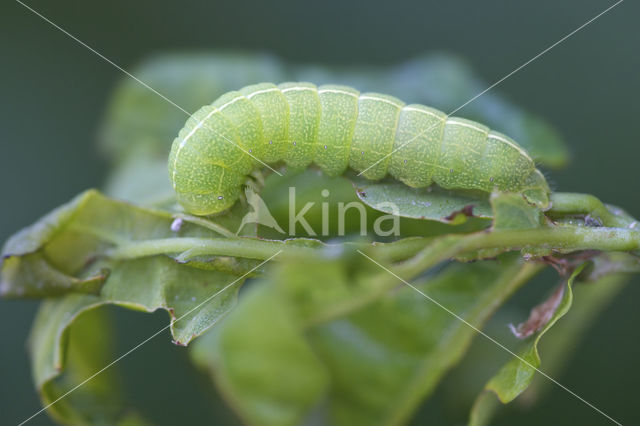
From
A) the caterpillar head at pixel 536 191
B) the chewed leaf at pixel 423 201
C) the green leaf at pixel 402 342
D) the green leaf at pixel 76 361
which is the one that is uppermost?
the caterpillar head at pixel 536 191

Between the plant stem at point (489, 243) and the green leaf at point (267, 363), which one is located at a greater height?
the plant stem at point (489, 243)

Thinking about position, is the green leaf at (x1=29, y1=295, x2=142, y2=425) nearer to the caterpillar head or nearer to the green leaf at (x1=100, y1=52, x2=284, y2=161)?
the green leaf at (x1=100, y1=52, x2=284, y2=161)

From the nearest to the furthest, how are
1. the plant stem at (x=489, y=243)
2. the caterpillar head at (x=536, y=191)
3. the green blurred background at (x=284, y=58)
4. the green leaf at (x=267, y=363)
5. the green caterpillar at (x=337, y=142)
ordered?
the green leaf at (x=267, y=363) < the plant stem at (x=489, y=243) < the caterpillar head at (x=536, y=191) < the green caterpillar at (x=337, y=142) < the green blurred background at (x=284, y=58)

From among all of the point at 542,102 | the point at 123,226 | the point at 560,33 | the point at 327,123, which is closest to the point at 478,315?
the point at 327,123

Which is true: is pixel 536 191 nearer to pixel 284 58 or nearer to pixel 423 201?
pixel 423 201

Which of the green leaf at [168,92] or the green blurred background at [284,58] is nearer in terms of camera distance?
the green leaf at [168,92]

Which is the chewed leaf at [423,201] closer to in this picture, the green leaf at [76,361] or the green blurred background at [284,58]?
the green leaf at [76,361]

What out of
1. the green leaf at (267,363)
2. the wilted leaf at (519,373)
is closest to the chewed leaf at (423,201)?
the wilted leaf at (519,373)
